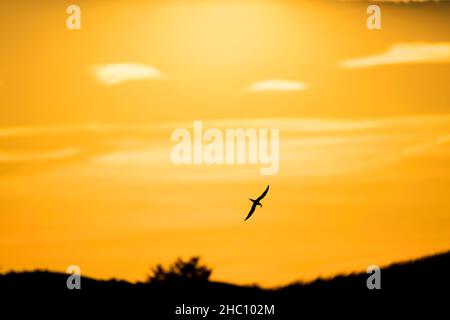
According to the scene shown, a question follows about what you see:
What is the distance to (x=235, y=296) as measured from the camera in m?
26.0

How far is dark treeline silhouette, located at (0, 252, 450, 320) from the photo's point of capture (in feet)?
79.9

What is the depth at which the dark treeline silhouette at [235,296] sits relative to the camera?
958 inches

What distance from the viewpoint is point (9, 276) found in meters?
26.5
